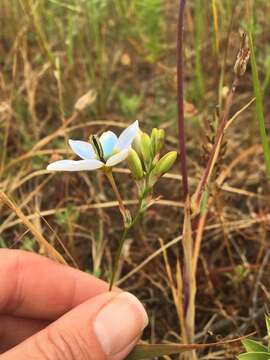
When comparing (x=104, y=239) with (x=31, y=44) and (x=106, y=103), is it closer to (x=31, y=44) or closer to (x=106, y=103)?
(x=106, y=103)

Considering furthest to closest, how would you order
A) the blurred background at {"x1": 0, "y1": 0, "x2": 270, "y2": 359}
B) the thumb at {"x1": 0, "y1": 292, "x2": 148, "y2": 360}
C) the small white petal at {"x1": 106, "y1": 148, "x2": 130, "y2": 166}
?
1. the blurred background at {"x1": 0, "y1": 0, "x2": 270, "y2": 359}
2. the thumb at {"x1": 0, "y1": 292, "x2": 148, "y2": 360}
3. the small white petal at {"x1": 106, "y1": 148, "x2": 130, "y2": 166}

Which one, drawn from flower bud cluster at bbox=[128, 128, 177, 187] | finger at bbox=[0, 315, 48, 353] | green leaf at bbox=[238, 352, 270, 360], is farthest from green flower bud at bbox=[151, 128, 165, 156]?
finger at bbox=[0, 315, 48, 353]

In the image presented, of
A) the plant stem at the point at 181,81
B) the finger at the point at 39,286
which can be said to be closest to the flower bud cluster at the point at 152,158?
the plant stem at the point at 181,81

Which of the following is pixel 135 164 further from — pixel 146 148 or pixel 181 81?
pixel 181 81

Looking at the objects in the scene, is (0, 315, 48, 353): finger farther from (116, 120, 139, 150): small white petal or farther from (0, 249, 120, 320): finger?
(116, 120, 139, 150): small white petal

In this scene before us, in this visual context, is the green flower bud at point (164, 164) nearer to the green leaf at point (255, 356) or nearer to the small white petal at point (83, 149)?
the small white petal at point (83, 149)

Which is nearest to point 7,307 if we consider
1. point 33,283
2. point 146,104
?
point 33,283

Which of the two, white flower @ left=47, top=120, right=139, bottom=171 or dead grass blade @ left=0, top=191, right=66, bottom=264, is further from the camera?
dead grass blade @ left=0, top=191, right=66, bottom=264
